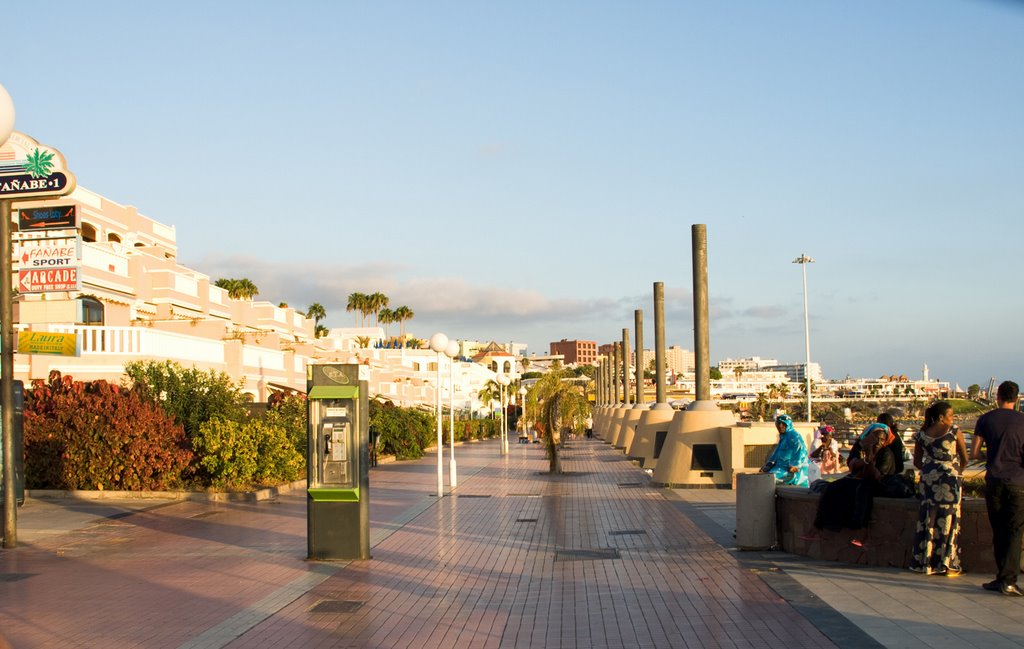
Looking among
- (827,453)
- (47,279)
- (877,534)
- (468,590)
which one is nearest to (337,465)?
(468,590)

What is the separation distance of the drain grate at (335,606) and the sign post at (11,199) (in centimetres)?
588

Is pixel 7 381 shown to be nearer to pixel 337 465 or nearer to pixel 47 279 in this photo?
pixel 47 279

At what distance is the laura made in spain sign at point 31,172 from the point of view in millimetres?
13289

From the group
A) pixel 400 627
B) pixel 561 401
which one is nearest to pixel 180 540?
pixel 400 627

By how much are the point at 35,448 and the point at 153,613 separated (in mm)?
12420

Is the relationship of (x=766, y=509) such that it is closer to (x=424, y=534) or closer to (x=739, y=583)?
(x=739, y=583)

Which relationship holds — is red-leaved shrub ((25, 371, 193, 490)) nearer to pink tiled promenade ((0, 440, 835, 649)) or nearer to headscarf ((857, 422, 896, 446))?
pink tiled promenade ((0, 440, 835, 649))

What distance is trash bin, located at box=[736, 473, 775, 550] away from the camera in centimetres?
1191

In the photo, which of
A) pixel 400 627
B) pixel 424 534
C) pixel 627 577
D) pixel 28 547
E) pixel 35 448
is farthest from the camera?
pixel 35 448

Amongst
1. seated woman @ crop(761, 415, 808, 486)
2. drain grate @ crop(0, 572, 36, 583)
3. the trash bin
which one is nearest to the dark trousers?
the trash bin

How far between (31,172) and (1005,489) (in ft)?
40.0

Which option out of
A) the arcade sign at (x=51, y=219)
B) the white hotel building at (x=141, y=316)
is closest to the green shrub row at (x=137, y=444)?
the white hotel building at (x=141, y=316)

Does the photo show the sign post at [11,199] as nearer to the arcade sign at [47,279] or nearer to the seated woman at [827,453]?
the arcade sign at [47,279]

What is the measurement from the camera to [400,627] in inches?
334
